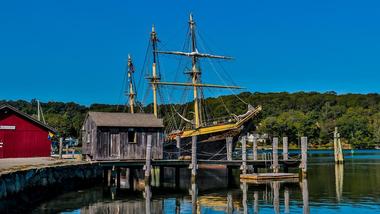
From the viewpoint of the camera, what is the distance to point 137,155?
3772 cm

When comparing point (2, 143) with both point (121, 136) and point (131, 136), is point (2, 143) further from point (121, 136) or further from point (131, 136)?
point (131, 136)

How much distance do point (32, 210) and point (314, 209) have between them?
1433cm

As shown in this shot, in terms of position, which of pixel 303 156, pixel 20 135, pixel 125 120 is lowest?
pixel 303 156

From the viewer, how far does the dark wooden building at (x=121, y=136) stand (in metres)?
36.6

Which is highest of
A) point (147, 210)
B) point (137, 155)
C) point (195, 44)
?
point (195, 44)

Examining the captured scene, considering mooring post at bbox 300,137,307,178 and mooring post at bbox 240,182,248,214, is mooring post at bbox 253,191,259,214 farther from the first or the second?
mooring post at bbox 300,137,307,178

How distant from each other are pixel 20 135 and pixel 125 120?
348 inches

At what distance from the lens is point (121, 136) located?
3719 centimetres

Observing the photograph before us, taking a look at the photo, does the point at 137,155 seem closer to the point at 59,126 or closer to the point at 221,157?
the point at 221,157

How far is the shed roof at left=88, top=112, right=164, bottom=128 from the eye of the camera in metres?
37.0

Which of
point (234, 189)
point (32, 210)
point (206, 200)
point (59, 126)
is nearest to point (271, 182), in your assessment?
point (234, 189)

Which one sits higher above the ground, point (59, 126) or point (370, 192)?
point (59, 126)

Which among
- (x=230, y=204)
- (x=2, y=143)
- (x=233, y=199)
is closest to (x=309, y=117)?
(x=2, y=143)

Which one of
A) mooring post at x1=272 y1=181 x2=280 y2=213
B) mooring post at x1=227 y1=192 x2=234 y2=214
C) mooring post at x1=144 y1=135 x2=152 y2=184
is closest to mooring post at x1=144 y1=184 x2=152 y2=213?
mooring post at x1=144 y1=135 x2=152 y2=184
